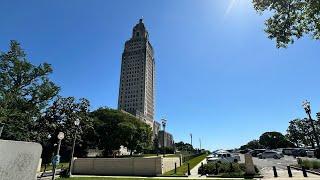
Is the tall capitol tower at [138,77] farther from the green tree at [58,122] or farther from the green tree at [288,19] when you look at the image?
the green tree at [288,19]

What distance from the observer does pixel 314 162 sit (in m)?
24.6

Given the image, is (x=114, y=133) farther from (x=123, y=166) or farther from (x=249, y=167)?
(x=249, y=167)

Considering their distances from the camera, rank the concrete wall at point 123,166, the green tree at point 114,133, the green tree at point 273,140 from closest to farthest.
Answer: the concrete wall at point 123,166 → the green tree at point 114,133 → the green tree at point 273,140

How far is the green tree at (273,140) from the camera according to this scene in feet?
442

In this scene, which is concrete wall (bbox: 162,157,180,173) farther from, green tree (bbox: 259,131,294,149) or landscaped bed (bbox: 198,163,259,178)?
green tree (bbox: 259,131,294,149)

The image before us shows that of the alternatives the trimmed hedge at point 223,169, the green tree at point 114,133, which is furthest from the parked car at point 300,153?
the trimmed hedge at point 223,169

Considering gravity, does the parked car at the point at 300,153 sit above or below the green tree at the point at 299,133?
below

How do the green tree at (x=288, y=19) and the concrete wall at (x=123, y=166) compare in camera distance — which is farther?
the concrete wall at (x=123, y=166)

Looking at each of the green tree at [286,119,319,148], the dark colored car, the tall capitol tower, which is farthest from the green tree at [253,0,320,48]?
the tall capitol tower

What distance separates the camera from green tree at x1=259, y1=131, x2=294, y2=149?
442 feet

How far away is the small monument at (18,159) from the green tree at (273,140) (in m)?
146

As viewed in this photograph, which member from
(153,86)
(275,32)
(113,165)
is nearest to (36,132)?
(113,165)

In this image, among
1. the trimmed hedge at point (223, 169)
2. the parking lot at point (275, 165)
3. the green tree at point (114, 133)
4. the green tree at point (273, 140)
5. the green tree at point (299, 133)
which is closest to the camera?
the parking lot at point (275, 165)

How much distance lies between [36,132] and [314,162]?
36163 millimetres
